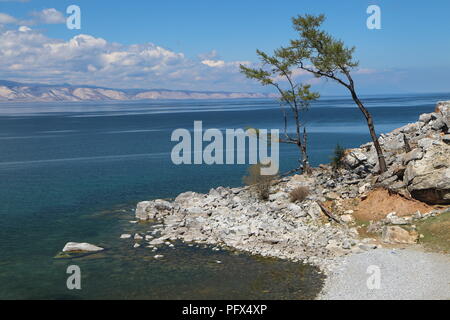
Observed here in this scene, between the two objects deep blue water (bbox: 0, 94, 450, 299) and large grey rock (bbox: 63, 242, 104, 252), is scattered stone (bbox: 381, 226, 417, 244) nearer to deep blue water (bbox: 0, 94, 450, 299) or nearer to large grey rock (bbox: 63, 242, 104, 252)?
deep blue water (bbox: 0, 94, 450, 299)

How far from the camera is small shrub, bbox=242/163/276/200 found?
39.8 m

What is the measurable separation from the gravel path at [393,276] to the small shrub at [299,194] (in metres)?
10.6

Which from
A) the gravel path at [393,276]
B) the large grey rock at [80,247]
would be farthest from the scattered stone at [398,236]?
A: the large grey rock at [80,247]

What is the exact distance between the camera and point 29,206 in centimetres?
4303

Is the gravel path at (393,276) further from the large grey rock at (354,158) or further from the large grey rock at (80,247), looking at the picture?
the large grey rock at (80,247)

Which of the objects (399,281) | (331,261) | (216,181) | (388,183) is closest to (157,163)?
(216,181)

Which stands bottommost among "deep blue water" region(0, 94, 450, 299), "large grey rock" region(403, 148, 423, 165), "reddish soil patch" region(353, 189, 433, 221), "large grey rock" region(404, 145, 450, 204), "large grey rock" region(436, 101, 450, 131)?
"deep blue water" region(0, 94, 450, 299)

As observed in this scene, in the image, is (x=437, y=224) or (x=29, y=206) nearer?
(x=437, y=224)

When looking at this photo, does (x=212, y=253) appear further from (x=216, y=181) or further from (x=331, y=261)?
(x=216, y=181)

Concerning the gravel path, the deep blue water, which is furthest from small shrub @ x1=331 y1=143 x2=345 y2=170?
the gravel path

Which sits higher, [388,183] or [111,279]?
[388,183]

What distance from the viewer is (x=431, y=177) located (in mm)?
31359

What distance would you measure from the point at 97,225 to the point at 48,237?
4047 mm

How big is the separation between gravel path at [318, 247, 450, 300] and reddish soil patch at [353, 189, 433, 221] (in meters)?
5.78
